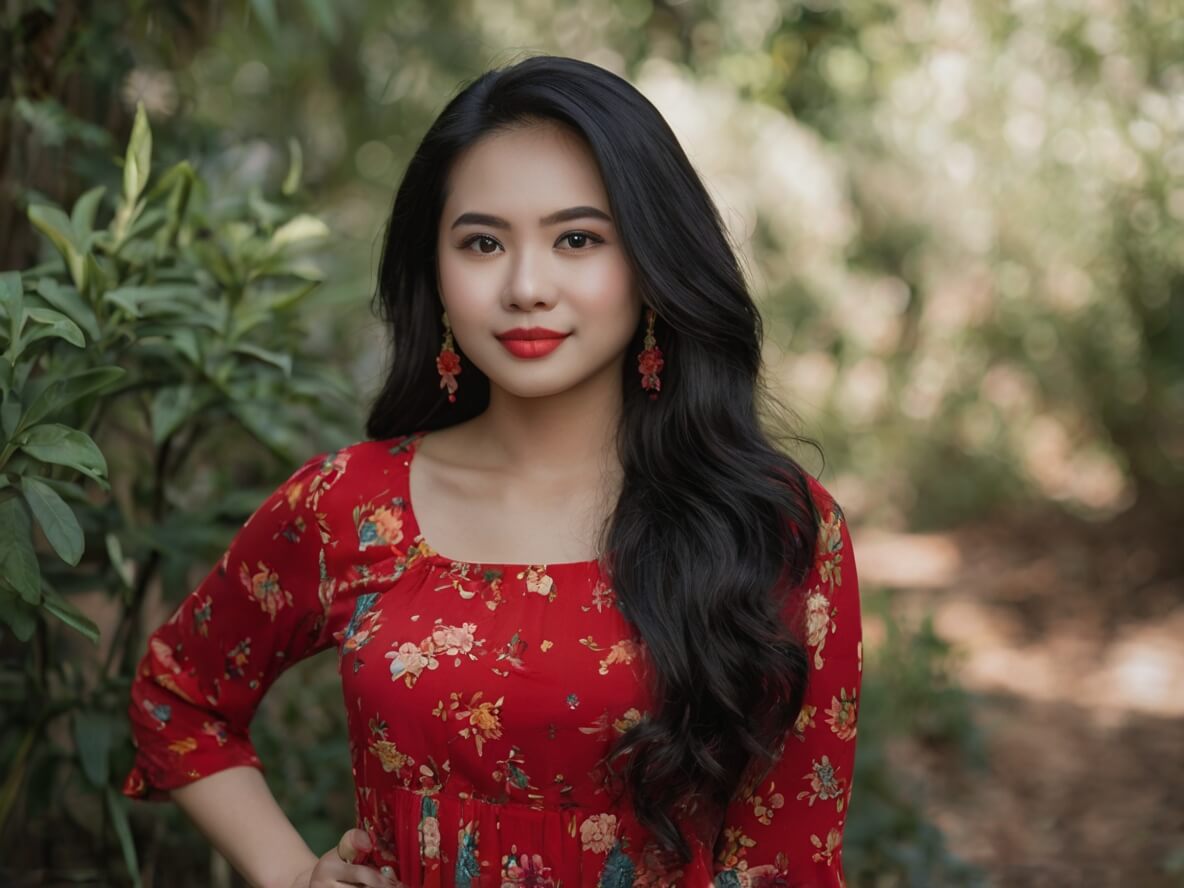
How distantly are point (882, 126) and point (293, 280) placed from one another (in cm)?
398

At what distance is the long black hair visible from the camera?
1627mm

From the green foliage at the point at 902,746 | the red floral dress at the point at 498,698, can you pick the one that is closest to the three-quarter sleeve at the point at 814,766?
the red floral dress at the point at 498,698

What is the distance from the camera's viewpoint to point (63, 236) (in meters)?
1.86

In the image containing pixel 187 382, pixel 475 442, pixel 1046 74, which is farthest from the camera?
pixel 1046 74

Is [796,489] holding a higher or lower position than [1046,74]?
lower

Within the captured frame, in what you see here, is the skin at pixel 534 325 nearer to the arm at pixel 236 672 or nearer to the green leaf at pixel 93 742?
the arm at pixel 236 672

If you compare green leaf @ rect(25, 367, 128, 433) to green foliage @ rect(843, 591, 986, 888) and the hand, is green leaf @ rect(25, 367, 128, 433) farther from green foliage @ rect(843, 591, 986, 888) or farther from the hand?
green foliage @ rect(843, 591, 986, 888)

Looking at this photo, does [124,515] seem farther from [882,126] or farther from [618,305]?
[882,126]

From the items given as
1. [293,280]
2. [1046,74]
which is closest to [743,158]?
[1046,74]

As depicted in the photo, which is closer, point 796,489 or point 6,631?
point 796,489

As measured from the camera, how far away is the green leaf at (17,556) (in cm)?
159

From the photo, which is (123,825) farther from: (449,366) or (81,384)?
(449,366)

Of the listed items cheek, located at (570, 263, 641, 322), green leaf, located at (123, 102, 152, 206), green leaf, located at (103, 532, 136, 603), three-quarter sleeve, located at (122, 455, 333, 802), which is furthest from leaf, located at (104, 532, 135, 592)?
cheek, located at (570, 263, 641, 322)

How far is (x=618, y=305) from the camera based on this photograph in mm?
1688
